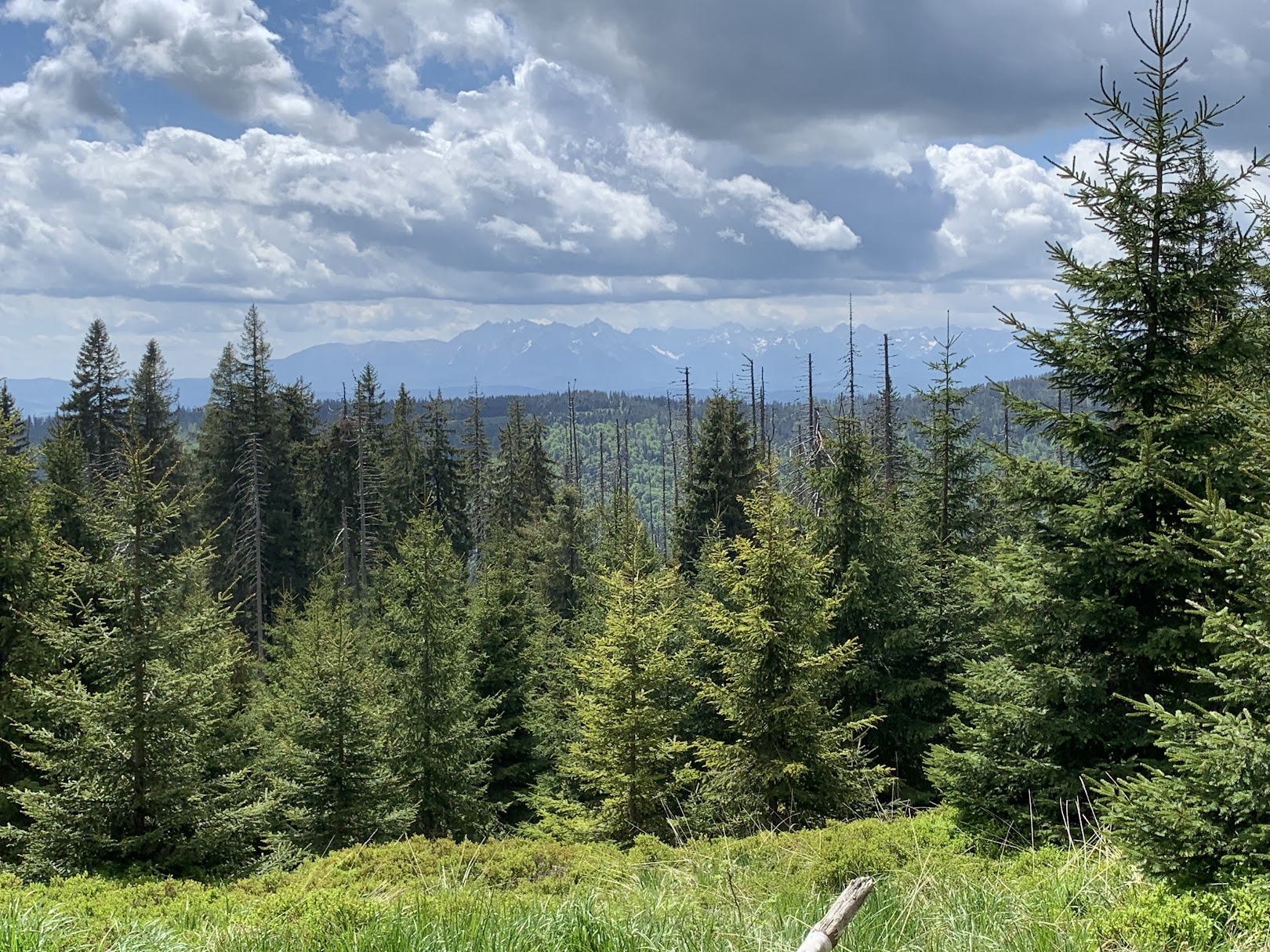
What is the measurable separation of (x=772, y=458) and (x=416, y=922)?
1131 cm

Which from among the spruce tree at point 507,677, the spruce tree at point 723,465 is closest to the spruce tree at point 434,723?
the spruce tree at point 507,677

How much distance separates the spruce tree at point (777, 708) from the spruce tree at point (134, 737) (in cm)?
802

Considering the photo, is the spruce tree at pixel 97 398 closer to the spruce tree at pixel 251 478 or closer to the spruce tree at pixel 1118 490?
the spruce tree at pixel 251 478

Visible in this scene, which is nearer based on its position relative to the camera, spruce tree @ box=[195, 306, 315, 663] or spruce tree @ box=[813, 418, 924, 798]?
spruce tree @ box=[813, 418, 924, 798]

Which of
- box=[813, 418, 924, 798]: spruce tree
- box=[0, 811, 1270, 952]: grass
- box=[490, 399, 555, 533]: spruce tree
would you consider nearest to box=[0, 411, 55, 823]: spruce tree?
box=[0, 811, 1270, 952]: grass

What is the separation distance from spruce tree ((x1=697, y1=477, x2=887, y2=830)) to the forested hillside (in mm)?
56

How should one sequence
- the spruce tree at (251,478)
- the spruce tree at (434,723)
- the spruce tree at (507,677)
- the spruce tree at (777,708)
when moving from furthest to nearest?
the spruce tree at (251,478) < the spruce tree at (507,677) < the spruce tree at (434,723) < the spruce tree at (777,708)

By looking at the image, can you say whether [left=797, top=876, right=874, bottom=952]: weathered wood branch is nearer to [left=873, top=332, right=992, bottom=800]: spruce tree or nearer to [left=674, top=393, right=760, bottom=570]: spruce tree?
[left=873, top=332, right=992, bottom=800]: spruce tree

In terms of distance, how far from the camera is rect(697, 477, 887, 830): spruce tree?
13.0 meters

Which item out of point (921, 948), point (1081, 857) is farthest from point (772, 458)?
point (921, 948)

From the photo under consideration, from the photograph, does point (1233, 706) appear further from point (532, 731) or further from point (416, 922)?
point (532, 731)

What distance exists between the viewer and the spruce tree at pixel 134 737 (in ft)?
37.3

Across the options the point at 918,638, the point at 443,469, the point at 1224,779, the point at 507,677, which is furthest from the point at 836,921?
the point at 443,469

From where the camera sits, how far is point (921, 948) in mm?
3719
